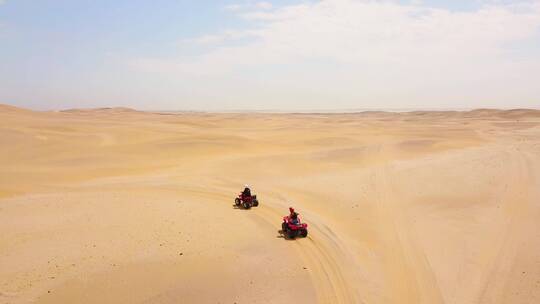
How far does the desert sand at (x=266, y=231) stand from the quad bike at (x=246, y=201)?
35 cm

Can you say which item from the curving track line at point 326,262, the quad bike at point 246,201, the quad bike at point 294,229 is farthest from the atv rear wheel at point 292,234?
the quad bike at point 246,201

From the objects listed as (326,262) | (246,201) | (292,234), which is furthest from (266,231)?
(326,262)

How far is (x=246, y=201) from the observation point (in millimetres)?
17781

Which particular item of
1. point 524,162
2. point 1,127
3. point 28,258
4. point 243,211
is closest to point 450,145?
point 524,162

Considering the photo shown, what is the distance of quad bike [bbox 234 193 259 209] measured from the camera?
17797mm

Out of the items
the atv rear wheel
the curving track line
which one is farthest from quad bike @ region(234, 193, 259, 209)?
the atv rear wheel

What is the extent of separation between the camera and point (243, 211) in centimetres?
1742

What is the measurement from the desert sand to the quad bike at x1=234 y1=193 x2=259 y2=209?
13.8 inches

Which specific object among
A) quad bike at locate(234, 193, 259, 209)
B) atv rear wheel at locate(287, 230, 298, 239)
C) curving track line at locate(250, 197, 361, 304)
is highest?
quad bike at locate(234, 193, 259, 209)

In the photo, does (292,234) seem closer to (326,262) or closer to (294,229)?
(294,229)

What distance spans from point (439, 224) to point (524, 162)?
1863cm

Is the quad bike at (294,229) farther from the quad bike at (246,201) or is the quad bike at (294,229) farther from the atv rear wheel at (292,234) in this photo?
the quad bike at (246,201)

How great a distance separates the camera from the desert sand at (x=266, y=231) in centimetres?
1038

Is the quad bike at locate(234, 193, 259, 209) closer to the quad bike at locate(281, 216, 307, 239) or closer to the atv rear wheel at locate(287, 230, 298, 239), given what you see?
the quad bike at locate(281, 216, 307, 239)
